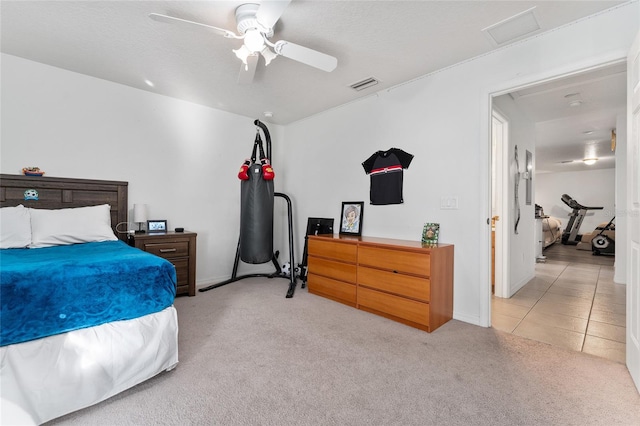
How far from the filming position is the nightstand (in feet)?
10.7

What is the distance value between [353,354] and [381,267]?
37.4 inches

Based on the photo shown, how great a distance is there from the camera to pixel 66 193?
120 inches

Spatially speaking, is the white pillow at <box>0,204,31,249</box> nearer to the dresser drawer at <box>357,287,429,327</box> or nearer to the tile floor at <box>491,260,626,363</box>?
the dresser drawer at <box>357,287,429,327</box>

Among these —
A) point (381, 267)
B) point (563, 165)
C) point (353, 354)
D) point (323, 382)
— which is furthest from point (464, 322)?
point (563, 165)

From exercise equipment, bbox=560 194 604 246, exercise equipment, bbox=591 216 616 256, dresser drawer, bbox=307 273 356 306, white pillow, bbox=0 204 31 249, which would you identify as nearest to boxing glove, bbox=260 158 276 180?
dresser drawer, bbox=307 273 356 306

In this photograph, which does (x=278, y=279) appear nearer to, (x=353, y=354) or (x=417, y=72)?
(x=353, y=354)

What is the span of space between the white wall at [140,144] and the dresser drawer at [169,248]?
21.0 inches

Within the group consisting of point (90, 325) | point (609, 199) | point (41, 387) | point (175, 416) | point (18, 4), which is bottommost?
point (175, 416)

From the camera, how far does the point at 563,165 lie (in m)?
8.65

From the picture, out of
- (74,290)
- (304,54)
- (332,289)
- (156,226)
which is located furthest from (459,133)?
(156,226)

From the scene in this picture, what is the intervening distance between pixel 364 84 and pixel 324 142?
113cm

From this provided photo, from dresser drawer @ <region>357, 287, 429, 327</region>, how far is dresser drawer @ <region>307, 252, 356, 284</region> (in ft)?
0.64

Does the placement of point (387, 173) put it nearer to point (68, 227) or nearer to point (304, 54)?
point (304, 54)

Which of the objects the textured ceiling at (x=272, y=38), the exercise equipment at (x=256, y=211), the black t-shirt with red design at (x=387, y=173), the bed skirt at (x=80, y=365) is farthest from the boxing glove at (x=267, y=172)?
the bed skirt at (x=80, y=365)
